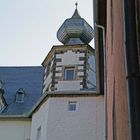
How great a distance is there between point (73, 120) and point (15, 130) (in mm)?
4425

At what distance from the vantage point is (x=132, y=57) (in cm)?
417

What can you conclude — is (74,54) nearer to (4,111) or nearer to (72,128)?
(4,111)

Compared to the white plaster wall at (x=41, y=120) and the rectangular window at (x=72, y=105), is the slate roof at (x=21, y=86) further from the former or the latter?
the rectangular window at (x=72, y=105)

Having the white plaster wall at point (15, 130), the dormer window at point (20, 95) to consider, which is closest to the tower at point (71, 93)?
the white plaster wall at point (15, 130)

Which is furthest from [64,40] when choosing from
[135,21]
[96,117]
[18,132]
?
[135,21]

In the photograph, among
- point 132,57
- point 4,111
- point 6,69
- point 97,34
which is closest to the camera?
point 132,57

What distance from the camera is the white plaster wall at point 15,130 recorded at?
23.0 metres

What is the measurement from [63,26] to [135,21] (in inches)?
900

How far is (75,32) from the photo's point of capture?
26.7m

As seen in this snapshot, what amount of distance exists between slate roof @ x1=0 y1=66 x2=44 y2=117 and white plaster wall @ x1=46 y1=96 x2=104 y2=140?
3654 millimetres

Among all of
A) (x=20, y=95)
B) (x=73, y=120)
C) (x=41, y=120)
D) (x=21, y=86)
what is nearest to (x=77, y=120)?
(x=73, y=120)

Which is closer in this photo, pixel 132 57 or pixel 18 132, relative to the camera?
pixel 132 57

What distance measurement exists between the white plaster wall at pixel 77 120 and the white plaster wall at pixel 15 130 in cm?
321

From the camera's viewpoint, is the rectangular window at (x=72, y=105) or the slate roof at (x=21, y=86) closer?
the rectangular window at (x=72, y=105)
